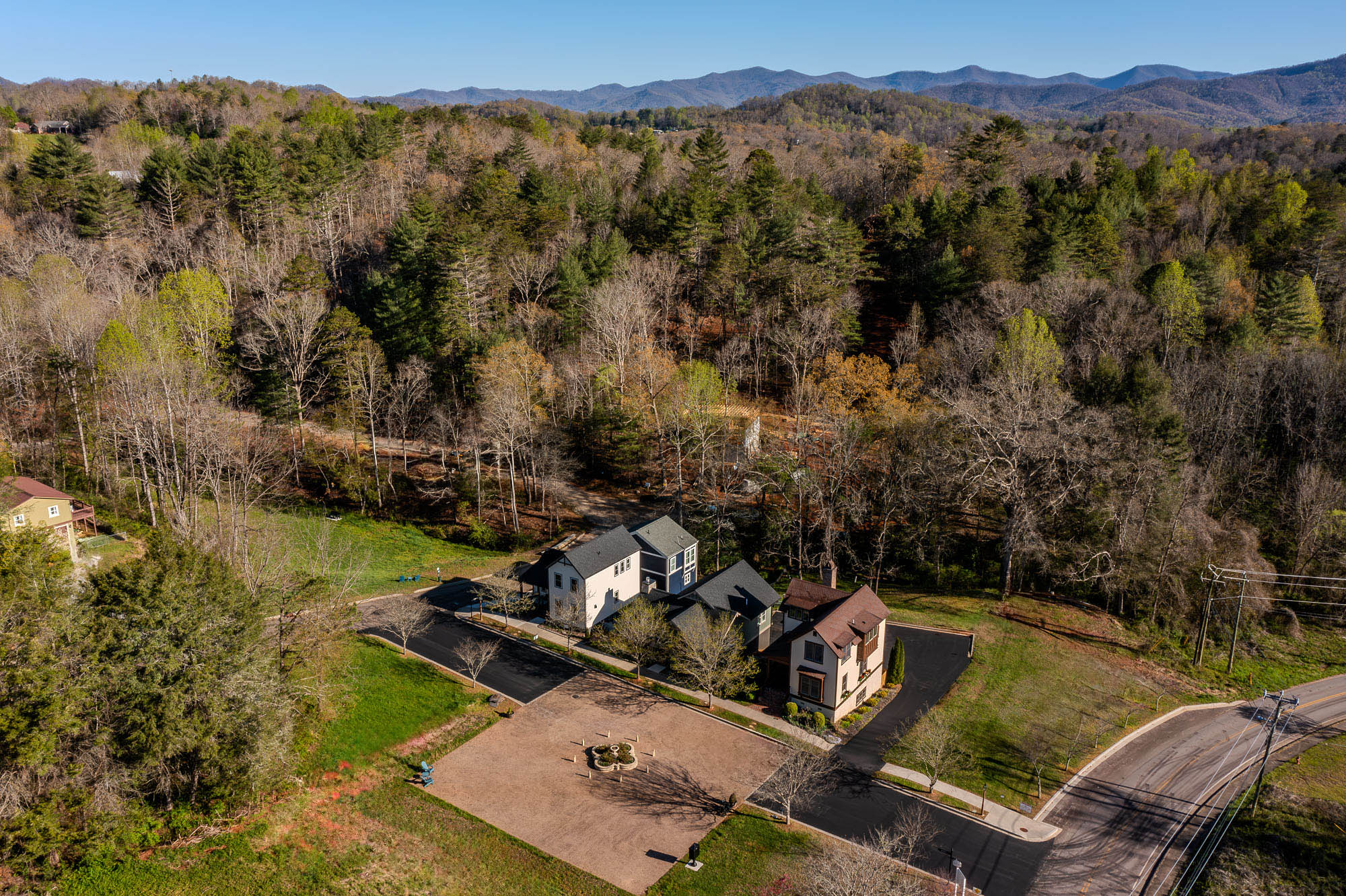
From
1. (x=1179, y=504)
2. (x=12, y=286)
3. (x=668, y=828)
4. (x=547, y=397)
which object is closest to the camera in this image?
(x=668, y=828)

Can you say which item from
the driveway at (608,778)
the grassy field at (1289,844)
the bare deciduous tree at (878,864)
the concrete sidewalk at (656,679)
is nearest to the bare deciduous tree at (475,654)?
the concrete sidewalk at (656,679)

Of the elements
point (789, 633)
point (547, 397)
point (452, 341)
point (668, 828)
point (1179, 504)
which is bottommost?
point (668, 828)

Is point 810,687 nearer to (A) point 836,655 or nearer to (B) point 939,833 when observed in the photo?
(A) point 836,655

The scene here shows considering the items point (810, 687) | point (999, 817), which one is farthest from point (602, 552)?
point (999, 817)

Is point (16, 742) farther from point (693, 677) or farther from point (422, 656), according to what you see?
point (693, 677)

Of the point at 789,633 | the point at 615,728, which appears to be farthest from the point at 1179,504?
the point at 615,728

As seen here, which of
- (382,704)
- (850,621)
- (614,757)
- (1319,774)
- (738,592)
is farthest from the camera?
(738,592)
